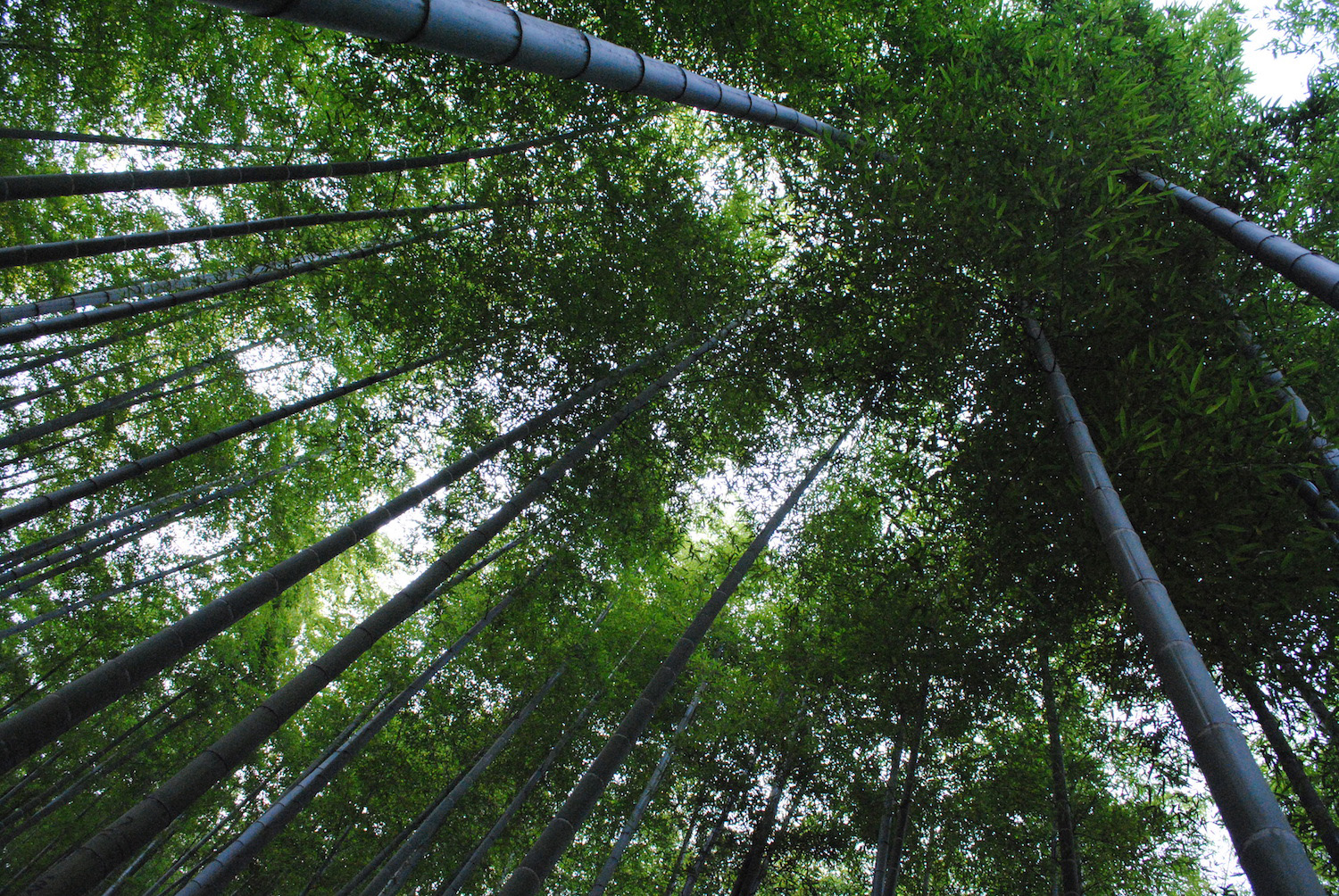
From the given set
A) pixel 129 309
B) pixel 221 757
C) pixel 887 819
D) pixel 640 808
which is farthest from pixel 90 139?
pixel 887 819

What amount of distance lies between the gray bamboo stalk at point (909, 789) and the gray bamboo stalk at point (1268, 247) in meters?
3.74

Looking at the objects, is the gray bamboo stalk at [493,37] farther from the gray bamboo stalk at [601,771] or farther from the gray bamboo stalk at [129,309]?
the gray bamboo stalk at [129,309]

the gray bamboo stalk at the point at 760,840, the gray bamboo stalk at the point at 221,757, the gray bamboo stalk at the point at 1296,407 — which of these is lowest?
the gray bamboo stalk at the point at 221,757

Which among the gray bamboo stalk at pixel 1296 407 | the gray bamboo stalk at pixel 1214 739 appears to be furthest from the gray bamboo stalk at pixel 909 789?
the gray bamboo stalk at pixel 1214 739

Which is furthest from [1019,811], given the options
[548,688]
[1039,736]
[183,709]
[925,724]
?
[183,709]

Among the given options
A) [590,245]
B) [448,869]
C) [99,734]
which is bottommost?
[99,734]

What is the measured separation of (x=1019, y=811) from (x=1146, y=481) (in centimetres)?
367

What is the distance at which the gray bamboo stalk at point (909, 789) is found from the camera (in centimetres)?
489

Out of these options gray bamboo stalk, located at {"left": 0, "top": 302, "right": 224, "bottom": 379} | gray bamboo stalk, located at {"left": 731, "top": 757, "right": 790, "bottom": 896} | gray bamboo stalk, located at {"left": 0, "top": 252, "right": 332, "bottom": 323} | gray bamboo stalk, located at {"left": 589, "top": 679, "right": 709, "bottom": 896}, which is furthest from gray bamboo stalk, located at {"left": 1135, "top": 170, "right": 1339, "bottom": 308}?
gray bamboo stalk, located at {"left": 0, "top": 302, "right": 224, "bottom": 379}

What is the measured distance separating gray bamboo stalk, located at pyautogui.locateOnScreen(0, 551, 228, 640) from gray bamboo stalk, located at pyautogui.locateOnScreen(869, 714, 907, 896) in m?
8.44

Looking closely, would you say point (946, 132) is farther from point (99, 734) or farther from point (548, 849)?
point (99, 734)

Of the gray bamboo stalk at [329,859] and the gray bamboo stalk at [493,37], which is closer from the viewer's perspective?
the gray bamboo stalk at [493,37]

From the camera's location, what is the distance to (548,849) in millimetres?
2467

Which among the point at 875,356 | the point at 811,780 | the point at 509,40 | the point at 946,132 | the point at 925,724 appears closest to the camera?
the point at 509,40
